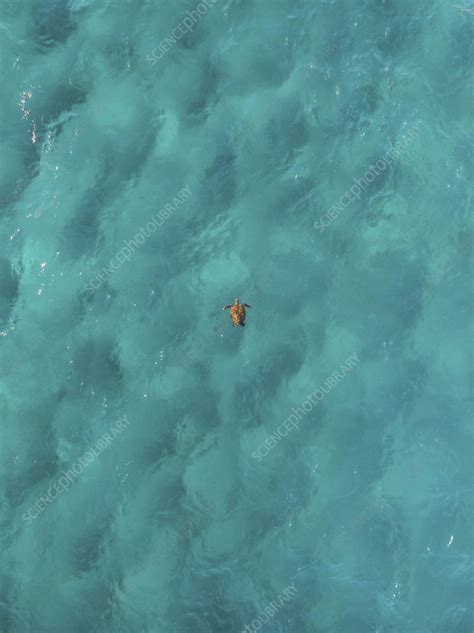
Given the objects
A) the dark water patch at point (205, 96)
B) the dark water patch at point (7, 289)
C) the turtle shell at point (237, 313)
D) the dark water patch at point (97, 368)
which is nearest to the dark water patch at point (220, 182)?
the dark water patch at point (205, 96)

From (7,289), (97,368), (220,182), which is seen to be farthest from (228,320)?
(7,289)

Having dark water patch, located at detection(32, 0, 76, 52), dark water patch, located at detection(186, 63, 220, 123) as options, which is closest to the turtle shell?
dark water patch, located at detection(186, 63, 220, 123)

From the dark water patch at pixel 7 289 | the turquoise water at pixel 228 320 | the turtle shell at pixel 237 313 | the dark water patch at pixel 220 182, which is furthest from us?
the dark water patch at pixel 220 182

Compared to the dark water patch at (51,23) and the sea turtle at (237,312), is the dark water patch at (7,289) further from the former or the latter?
the dark water patch at (51,23)

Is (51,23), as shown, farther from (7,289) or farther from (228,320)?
(228,320)

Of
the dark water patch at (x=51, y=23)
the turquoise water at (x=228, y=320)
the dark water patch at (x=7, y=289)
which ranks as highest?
the dark water patch at (x=51, y=23)

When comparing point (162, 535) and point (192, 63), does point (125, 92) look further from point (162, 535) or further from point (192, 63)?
point (162, 535)
